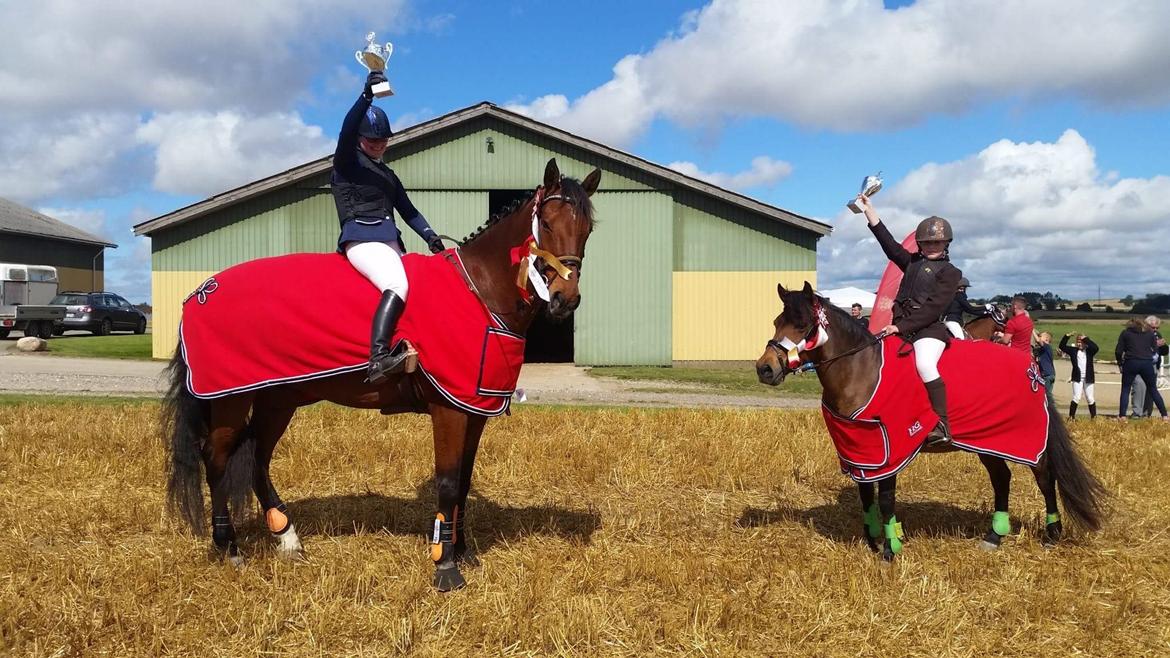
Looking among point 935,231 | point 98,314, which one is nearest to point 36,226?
point 98,314

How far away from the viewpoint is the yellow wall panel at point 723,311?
20875 millimetres

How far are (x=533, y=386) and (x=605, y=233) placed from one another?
220 inches

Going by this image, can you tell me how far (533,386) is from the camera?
1684 cm

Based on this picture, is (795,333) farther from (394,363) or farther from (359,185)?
(359,185)

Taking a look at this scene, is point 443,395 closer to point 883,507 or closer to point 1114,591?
point 883,507

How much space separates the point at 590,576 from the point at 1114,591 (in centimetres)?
323

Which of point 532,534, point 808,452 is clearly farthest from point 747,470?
point 532,534

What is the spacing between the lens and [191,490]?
5203 mm

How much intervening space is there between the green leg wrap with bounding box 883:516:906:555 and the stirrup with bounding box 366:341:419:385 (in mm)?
3476

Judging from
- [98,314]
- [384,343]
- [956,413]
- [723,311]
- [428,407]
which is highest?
[98,314]

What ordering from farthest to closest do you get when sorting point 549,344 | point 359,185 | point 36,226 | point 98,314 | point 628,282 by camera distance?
point 36,226 < point 98,314 < point 549,344 < point 628,282 < point 359,185

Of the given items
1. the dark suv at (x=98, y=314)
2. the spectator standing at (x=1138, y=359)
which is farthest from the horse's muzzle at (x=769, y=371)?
the dark suv at (x=98, y=314)

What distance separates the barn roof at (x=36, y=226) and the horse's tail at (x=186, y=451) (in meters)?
44.8

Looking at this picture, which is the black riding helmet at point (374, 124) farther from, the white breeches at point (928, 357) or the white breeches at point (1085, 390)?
the white breeches at point (1085, 390)
